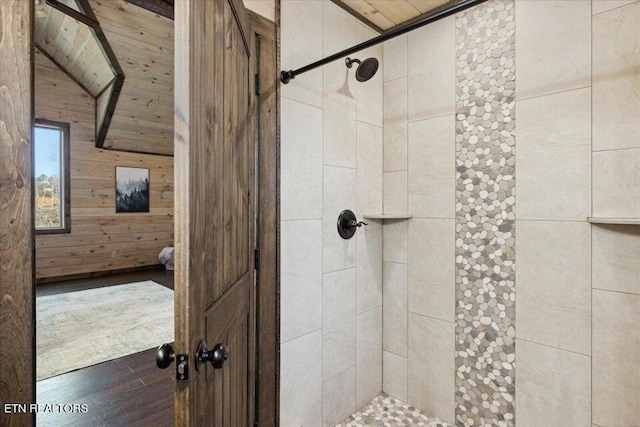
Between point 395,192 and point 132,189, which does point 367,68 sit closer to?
point 395,192

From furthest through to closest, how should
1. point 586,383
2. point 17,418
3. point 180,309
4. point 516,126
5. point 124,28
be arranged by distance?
point 124,28 < point 516,126 < point 586,383 < point 17,418 < point 180,309

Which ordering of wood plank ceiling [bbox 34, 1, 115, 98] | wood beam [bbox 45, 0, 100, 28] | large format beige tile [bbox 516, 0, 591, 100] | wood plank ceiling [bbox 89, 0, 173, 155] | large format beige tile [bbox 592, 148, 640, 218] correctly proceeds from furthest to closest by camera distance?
wood plank ceiling [bbox 34, 1, 115, 98] → wood plank ceiling [bbox 89, 0, 173, 155] → wood beam [bbox 45, 0, 100, 28] → large format beige tile [bbox 516, 0, 591, 100] → large format beige tile [bbox 592, 148, 640, 218]

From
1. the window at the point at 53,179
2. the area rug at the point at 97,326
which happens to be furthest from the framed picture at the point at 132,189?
the area rug at the point at 97,326

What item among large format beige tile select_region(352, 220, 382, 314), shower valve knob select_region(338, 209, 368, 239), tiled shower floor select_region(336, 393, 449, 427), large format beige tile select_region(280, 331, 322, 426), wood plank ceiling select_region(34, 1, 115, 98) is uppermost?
wood plank ceiling select_region(34, 1, 115, 98)

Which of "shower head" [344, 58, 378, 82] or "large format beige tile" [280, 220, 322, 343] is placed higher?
"shower head" [344, 58, 378, 82]

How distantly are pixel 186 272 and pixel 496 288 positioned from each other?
1.64m

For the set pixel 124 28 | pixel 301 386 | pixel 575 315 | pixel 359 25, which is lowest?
pixel 301 386

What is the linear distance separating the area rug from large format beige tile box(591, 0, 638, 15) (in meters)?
3.70

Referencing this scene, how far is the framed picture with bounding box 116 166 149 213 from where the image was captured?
5598mm

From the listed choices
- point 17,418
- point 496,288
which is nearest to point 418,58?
point 496,288

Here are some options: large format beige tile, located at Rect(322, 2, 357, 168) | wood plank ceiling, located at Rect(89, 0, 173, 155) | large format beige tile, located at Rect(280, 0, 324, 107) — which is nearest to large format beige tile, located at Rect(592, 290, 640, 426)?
large format beige tile, located at Rect(322, 2, 357, 168)

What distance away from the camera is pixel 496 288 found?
1724mm

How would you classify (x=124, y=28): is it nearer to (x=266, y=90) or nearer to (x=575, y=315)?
(x=266, y=90)

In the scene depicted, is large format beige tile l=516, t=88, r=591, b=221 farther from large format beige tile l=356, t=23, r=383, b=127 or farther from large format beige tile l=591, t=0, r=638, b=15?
large format beige tile l=356, t=23, r=383, b=127
